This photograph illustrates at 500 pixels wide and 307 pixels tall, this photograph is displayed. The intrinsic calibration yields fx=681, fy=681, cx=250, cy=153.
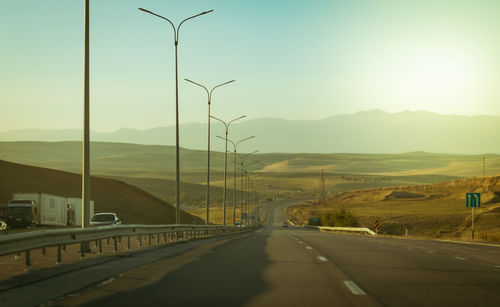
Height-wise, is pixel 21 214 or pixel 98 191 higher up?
pixel 21 214

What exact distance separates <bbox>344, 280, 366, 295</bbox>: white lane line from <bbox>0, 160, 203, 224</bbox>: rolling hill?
67.7 metres

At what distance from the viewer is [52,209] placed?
57.1 metres

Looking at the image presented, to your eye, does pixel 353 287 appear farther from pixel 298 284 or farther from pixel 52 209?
pixel 52 209

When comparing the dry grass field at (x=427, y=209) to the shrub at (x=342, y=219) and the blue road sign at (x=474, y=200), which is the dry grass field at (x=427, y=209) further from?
the shrub at (x=342, y=219)

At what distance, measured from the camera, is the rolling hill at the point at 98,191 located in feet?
270

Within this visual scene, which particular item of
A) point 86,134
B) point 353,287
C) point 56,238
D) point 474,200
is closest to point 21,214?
point 474,200

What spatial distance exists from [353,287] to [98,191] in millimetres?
82023

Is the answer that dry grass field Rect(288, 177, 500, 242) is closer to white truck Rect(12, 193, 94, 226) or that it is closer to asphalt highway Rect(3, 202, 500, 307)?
asphalt highway Rect(3, 202, 500, 307)

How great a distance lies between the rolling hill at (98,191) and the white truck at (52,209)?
57.0 ft

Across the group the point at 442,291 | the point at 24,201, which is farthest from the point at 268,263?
the point at 24,201

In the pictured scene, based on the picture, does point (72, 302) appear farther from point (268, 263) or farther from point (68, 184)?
point (68, 184)

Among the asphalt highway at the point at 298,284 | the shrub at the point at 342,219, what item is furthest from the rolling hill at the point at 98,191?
the asphalt highway at the point at 298,284

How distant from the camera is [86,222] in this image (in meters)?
20.9

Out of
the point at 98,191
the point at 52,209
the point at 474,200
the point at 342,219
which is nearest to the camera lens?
the point at 474,200
